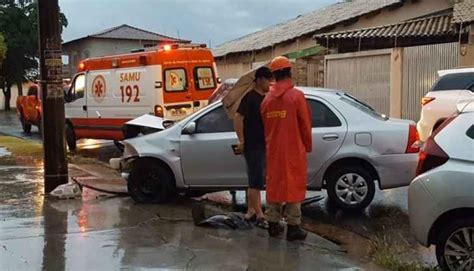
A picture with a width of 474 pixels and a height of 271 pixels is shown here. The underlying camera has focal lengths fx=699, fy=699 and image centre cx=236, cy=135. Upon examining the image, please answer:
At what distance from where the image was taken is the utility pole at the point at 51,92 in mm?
9711

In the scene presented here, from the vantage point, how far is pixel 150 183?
948 centimetres

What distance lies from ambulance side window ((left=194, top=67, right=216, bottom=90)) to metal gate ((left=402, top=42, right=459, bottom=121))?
598cm

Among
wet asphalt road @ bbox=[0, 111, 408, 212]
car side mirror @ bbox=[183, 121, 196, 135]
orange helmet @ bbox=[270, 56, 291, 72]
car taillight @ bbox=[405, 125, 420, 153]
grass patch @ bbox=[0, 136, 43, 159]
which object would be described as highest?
orange helmet @ bbox=[270, 56, 291, 72]

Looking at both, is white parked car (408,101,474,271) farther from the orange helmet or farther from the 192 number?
the 192 number

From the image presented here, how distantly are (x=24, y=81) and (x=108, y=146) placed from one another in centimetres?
3803

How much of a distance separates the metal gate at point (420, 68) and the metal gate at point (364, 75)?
0.70m

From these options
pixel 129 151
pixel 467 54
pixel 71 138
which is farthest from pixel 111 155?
pixel 467 54

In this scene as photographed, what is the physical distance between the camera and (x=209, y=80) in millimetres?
16125

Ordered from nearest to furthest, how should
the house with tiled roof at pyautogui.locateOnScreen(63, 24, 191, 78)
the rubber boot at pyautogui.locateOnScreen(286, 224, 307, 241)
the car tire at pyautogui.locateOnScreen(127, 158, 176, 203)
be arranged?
1. the rubber boot at pyautogui.locateOnScreen(286, 224, 307, 241)
2. the car tire at pyautogui.locateOnScreen(127, 158, 176, 203)
3. the house with tiled roof at pyautogui.locateOnScreen(63, 24, 191, 78)

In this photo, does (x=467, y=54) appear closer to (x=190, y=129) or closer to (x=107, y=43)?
(x=190, y=129)

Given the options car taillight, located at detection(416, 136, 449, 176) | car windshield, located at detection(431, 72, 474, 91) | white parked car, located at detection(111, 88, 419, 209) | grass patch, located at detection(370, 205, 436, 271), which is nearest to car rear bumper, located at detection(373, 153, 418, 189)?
white parked car, located at detection(111, 88, 419, 209)

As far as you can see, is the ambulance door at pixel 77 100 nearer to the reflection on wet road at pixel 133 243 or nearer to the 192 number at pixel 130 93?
the 192 number at pixel 130 93

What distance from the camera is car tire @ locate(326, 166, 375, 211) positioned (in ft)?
29.3

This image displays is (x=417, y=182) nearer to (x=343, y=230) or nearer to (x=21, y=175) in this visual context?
(x=343, y=230)
